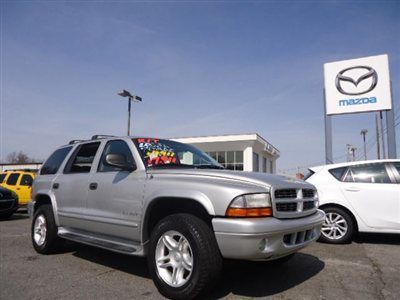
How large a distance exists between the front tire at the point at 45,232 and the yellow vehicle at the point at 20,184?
9207 millimetres

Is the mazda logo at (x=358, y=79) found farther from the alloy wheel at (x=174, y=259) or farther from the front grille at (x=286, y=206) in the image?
the alloy wheel at (x=174, y=259)

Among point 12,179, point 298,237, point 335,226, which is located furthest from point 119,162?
point 12,179

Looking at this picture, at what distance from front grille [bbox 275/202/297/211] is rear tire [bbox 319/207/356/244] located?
3.16 meters

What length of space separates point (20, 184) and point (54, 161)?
31.5 ft

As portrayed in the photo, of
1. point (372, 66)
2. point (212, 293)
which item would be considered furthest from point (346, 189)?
point (372, 66)

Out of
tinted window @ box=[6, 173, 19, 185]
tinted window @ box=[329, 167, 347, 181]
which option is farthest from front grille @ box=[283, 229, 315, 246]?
tinted window @ box=[6, 173, 19, 185]

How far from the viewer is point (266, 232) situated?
3377mm

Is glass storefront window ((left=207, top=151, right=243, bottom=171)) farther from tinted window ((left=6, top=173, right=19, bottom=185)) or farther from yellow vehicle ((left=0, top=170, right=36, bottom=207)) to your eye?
tinted window ((left=6, top=173, right=19, bottom=185))

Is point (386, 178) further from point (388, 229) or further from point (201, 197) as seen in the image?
point (201, 197)

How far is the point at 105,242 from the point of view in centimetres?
462

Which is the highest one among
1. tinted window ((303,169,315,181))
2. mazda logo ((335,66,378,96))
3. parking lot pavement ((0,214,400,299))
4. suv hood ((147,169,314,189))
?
mazda logo ((335,66,378,96))

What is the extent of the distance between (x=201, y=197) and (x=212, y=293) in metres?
1.08

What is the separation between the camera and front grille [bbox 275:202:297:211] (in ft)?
12.0

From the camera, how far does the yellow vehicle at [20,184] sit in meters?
14.6
